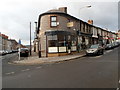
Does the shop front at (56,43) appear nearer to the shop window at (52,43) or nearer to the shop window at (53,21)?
the shop window at (52,43)

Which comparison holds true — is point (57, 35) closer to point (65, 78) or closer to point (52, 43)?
point (52, 43)

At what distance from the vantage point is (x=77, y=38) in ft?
102

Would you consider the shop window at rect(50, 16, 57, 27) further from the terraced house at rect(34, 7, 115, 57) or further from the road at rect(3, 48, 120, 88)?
the road at rect(3, 48, 120, 88)

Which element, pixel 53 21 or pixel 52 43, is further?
pixel 53 21

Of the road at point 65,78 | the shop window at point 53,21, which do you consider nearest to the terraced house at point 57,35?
the shop window at point 53,21

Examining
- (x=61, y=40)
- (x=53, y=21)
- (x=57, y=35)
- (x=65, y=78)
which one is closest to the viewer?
(x=65, y=78)

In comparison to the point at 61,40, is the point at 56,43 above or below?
below

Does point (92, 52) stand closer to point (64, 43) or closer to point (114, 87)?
point (64, 43)

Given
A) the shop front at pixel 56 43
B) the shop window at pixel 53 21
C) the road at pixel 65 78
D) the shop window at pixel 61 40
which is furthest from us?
the shop window at pixel 53 21

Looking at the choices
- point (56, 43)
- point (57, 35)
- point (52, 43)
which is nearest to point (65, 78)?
point (56, 43)

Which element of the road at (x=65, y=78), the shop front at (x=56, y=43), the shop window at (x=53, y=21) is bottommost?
the road at (x=65, y=78)

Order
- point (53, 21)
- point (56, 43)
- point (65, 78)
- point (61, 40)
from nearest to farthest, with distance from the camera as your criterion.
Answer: point (65, 78)
point (56, 43)
point (61, 40)
point (53, 21)

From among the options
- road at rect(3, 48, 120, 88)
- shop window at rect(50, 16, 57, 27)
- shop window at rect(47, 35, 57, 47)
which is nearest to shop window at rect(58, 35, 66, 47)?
shop window at rect(47, 35, 57, 47)

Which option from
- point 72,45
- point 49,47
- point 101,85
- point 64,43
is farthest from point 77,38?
point 101,85
